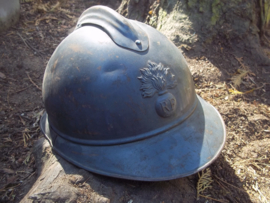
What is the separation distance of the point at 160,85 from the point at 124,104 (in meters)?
0.28

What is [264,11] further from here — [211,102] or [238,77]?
[211,102]

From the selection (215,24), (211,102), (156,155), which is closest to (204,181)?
(156,155)

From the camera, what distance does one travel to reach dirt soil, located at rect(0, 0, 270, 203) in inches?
85.0

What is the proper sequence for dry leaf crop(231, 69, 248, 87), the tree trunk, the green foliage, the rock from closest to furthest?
the rock, dry leaf crop(231, 69, 248, 87), the tree trunk, the green foliage

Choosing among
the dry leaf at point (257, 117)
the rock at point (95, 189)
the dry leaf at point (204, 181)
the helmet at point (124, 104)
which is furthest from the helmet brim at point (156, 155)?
the dry leaf at point (257, 117)

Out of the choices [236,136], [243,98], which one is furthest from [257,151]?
[243,98]

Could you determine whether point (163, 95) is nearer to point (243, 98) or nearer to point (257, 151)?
point (257, 151)

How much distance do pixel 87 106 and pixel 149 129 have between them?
1.54 feet

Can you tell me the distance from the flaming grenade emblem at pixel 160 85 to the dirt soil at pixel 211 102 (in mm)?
751

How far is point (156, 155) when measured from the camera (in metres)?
1.73

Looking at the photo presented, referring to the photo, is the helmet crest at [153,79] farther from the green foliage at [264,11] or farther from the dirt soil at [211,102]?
the green foliage at [264,11]

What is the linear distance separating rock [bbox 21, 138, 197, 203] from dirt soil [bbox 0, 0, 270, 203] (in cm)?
21

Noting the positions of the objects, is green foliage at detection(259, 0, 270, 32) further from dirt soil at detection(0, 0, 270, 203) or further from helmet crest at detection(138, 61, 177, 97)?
helmet crest at detection(138, 61, 177, 97)

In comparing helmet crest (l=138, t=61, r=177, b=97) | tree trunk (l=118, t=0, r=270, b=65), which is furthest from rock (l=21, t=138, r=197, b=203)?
tree trunk (l=118, t=0, r=270, b=65)
